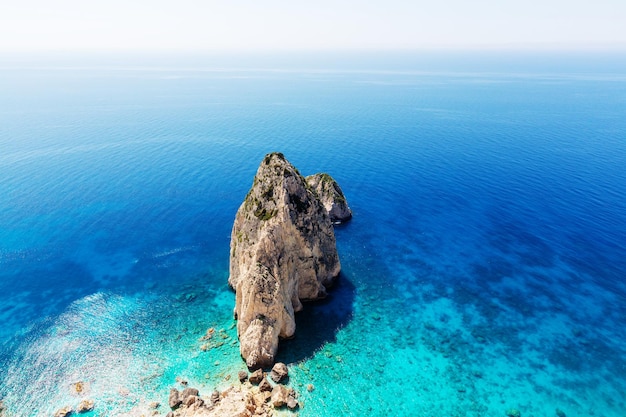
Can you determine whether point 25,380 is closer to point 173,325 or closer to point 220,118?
point 173,325

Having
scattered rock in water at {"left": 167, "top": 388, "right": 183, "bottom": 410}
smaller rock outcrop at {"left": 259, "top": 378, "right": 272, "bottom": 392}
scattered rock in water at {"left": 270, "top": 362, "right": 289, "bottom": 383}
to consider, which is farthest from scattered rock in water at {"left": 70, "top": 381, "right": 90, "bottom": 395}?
scattered rock in water at {"left": 270, "top": 362, "right": 289, "bottom": 383}

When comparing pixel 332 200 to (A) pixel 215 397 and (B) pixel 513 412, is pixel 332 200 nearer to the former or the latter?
(A) pixel 215 397

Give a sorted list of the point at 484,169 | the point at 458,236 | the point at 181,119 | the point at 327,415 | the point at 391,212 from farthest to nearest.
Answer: the point at 181,119 < the point at 484,169 < the point at 391,212 < the point at 458,236 < the point at 327,415

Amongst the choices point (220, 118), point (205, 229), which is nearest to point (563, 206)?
point (205, 229)

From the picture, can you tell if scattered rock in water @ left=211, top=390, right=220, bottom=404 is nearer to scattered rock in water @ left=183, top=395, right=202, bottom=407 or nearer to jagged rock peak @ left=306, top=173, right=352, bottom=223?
scattered rock in water @ left=183, top=395, right=202, bottom=407

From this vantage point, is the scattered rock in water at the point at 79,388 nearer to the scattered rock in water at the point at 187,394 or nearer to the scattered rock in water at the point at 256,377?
the scattered rock in water at the point at 187,394

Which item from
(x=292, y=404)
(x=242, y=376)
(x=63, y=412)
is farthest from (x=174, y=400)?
(x=292, y=404)
